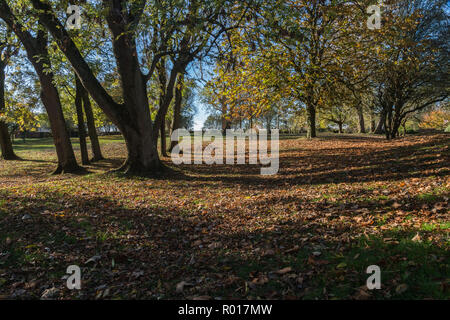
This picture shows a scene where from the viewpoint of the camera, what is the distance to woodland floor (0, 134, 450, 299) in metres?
3.16

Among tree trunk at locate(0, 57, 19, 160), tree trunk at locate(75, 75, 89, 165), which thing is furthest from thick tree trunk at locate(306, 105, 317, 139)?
tree trunk at locate(0, 57, 19, 160)

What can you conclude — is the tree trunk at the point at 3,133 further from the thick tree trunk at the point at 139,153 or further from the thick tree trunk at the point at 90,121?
the thick tree trunk at the point at 139,153

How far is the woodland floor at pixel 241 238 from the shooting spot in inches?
124

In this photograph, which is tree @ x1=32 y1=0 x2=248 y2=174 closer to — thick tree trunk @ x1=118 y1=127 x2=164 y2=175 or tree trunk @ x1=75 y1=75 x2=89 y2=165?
thick tree trunk @ x1=118 y1=127 x2=164 y2=175

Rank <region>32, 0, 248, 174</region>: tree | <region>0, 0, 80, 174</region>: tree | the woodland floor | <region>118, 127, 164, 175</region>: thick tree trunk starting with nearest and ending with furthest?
the woodland floor → <region>32, 0, 248, 174</region>: tree → <region>118, 127, 164, 175</region>: thick tree trunk → <region>0, 0, 80, 174</region>: tree

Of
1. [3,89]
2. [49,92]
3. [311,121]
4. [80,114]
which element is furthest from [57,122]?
[311,121]

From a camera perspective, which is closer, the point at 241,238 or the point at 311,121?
the point at 241,238

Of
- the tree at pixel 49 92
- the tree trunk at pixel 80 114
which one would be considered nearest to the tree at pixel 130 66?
the tree at pixel 49 92

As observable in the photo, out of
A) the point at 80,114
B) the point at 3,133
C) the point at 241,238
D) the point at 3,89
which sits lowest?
the point at 241,238

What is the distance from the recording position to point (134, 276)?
11.8 feet

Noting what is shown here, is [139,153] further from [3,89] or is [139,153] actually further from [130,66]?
[3,89]

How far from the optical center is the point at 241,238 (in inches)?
184

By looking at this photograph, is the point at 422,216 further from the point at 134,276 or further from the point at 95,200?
the point at 95,200
